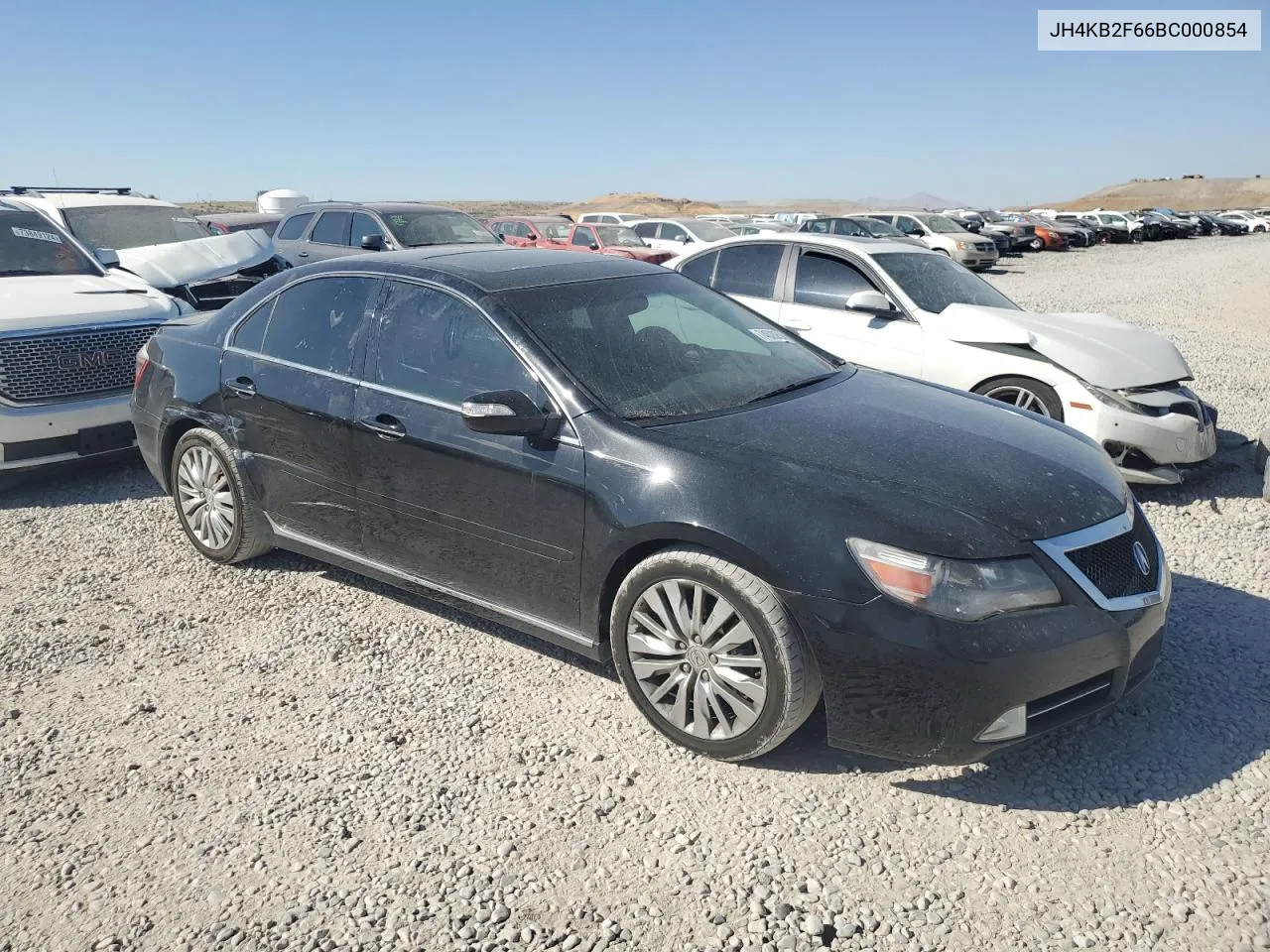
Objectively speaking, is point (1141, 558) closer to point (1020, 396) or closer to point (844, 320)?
point (1020, 396)

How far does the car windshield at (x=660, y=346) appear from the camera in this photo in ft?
12.2

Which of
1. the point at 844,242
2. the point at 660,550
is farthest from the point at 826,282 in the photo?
the point at 660,550

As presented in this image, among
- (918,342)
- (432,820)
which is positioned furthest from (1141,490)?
(432,820)

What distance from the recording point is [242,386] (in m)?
4.63

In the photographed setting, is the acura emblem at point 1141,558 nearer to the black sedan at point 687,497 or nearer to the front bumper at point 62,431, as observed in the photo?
the black sedan at point 687,497

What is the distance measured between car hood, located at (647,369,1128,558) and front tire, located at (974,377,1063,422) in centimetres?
227

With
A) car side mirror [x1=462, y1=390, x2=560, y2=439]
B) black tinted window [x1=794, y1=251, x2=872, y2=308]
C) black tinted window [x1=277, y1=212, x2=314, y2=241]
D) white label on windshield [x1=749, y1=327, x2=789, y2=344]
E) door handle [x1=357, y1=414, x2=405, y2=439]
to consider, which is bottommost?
door handle [x1=357, y1=414, x2=405, y2=439]

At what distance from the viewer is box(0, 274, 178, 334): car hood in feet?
20.7

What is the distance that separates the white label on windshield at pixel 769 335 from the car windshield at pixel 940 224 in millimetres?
25721

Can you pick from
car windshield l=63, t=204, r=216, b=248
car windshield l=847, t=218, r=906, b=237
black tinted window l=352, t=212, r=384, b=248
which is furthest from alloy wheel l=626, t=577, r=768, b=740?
car windshield l=847, t=218, r=906, b=237

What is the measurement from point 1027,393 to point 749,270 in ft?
7.80

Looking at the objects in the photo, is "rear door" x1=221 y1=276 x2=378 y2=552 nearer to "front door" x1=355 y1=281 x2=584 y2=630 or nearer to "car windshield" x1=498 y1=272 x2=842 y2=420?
"front door" x1=355 y1=281 x2=584 y2=630

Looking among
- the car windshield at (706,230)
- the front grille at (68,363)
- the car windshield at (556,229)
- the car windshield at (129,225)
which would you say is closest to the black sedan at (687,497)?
the front grille at (68,363)

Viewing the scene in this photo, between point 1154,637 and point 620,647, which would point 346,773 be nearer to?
point 620,647
